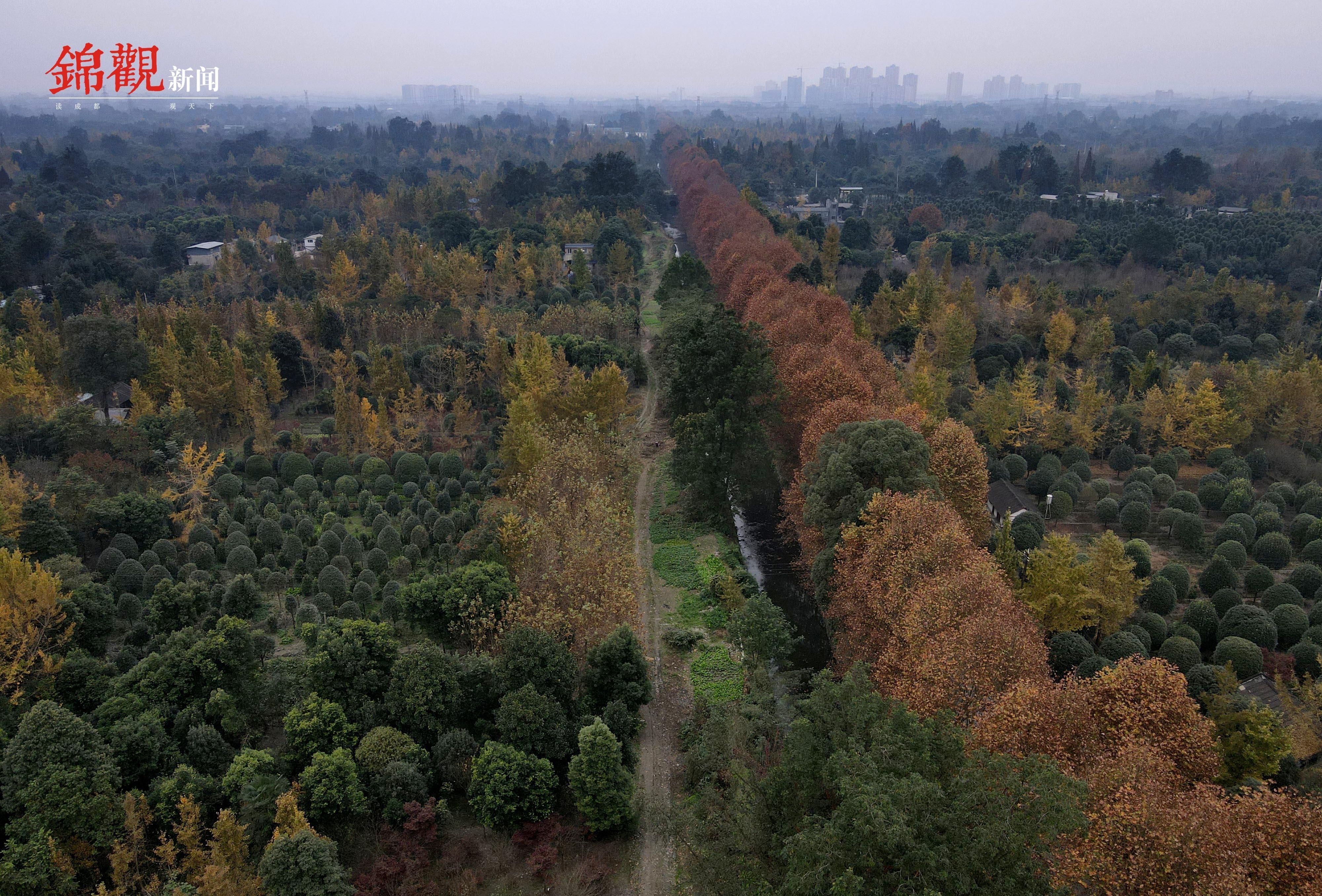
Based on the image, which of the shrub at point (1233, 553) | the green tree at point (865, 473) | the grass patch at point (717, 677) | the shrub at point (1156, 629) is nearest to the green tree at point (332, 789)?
the grass patch at point (717, 677)

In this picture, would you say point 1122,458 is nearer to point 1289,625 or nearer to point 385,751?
point 1289,625

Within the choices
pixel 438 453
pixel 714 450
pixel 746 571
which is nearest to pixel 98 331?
pixel 438 453

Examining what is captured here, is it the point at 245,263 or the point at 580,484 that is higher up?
the point at 245,263

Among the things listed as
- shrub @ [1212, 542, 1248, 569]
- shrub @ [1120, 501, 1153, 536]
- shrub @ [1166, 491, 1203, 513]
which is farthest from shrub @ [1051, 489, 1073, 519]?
shrub @ [1212, 542, 1248, 569]

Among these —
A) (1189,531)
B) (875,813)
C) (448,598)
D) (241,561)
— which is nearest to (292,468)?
(241,561)

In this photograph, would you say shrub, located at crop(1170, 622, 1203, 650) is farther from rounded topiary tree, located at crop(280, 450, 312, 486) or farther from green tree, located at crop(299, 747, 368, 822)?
rounded topiary tree, located at crop(280, 450, 312, 486)

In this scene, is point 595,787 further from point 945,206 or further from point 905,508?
point 945,206

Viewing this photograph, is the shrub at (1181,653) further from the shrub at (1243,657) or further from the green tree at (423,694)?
the green tree at (423,694)
